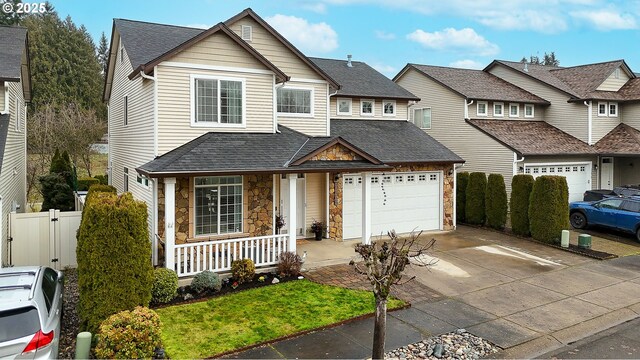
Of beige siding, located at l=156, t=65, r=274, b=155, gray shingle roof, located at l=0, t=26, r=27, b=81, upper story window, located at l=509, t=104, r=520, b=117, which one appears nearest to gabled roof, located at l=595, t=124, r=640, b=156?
upper story window, located at l=509, t=104, r=520, b=117

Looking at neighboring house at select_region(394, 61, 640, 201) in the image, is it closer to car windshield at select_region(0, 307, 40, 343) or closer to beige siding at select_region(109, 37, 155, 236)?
beige siding at select_region(109, 37, 155, 236)

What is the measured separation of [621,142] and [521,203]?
10.5 metres

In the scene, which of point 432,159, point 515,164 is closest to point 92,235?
point 432,159

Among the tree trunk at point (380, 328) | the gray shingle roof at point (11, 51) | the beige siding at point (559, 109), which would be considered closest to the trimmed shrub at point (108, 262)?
the tree trunk at point (380, 328)

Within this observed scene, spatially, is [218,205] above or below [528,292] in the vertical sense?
above

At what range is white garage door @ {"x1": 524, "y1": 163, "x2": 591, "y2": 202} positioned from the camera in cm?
2192

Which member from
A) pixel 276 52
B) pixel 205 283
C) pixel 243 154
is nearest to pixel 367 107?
pixel 276 52

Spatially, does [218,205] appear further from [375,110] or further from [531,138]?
[531,138]

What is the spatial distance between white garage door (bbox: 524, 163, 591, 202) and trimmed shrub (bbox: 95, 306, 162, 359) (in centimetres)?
2041

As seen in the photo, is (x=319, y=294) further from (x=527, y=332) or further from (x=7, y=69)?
(x=7, y=69)

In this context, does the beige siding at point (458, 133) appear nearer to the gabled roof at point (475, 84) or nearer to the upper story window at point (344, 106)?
the gabled roof at point (475, 84)

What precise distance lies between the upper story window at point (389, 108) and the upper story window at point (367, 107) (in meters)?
0.57

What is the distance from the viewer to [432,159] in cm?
1698

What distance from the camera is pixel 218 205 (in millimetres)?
12422
